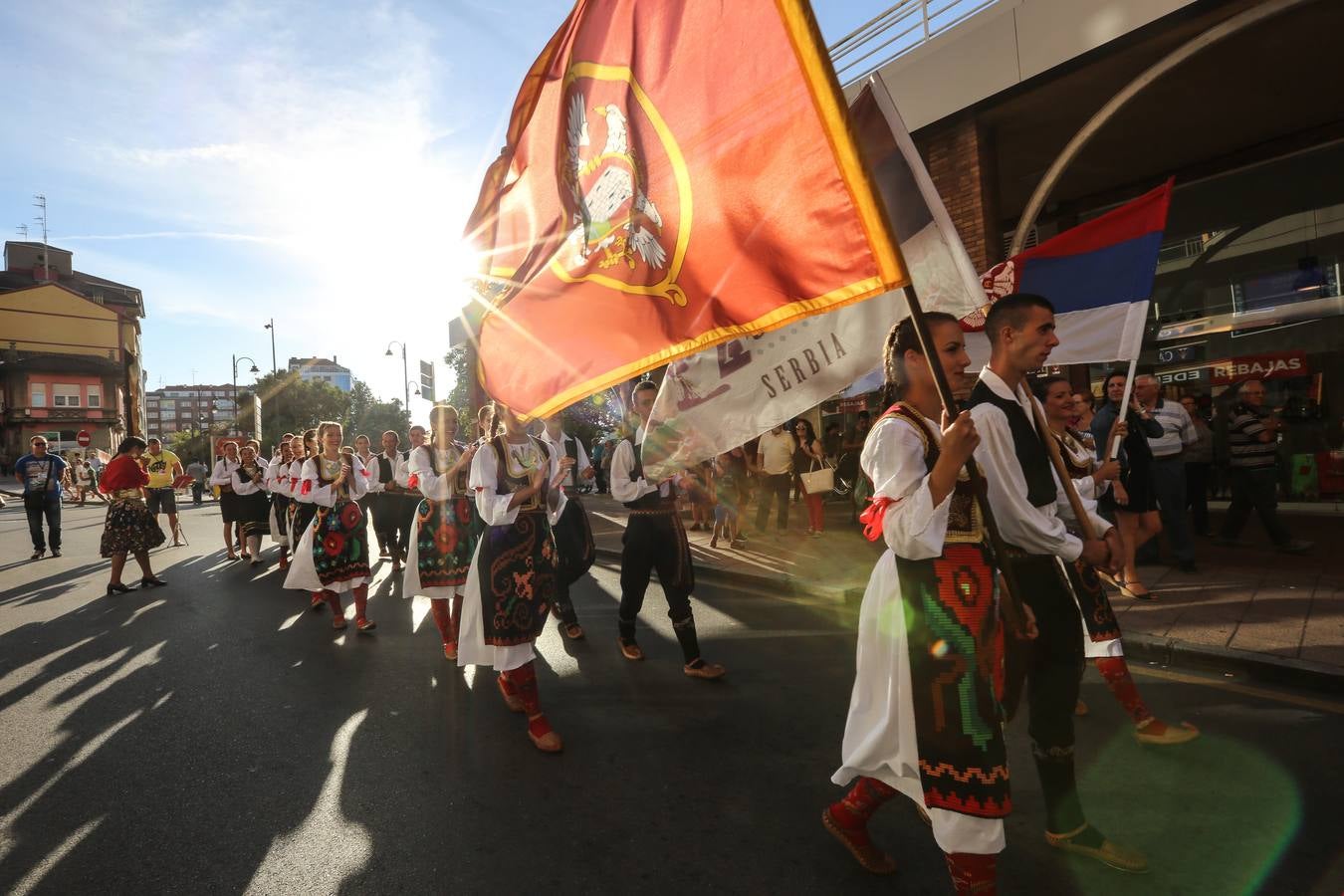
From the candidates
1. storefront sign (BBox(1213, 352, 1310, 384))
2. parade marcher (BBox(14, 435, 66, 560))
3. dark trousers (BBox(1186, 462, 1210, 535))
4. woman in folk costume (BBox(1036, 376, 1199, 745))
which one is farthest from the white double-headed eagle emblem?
parade marcher (BBox(14, 435, 66, 560))

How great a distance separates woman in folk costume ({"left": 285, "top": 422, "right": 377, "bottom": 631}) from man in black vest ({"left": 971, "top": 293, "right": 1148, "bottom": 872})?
570 centimetres

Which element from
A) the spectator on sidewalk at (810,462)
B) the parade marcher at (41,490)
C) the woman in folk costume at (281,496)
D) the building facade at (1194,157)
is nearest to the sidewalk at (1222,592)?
the spectator on sidewalk at (810,462)

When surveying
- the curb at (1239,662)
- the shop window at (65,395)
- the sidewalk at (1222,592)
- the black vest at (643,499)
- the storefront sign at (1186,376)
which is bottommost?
the curb at (1239,662)

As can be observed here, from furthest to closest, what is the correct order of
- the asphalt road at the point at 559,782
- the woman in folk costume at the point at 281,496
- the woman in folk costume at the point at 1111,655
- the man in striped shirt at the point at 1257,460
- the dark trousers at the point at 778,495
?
the dark trousers at the point at 778,495
the woman in folk costume at the point at 281,496
the man in striped shirt at the point at 1257,460
the woman in folk costume at the point at 1111,655
the asphalt road at the point at 559,782

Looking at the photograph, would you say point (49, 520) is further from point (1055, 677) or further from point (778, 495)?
point (1055, 677)

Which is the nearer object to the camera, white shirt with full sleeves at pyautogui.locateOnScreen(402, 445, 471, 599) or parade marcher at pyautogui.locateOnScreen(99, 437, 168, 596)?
white shirt with full sleeves at pyautogui.locateOnScreen(402, 445, 471, 599)

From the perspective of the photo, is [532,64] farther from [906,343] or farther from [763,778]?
[763,778]

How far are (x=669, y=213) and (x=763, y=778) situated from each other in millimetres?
2524

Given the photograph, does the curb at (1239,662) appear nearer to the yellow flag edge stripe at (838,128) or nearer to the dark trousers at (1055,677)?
the dark trousers at (1055,677)

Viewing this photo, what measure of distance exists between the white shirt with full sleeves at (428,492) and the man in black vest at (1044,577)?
4211 mm

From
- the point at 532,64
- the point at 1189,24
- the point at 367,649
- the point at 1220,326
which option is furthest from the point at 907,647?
the point at 1220,326

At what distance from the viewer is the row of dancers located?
4285 millimetres

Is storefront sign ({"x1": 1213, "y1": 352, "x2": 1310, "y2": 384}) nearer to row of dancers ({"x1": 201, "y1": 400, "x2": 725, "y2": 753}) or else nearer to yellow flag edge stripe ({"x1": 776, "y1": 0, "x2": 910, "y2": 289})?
row of dancers ({"x1": 201, "y1": 400, "x2": 725, "y2": 753})

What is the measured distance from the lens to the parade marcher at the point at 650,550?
5.13m
